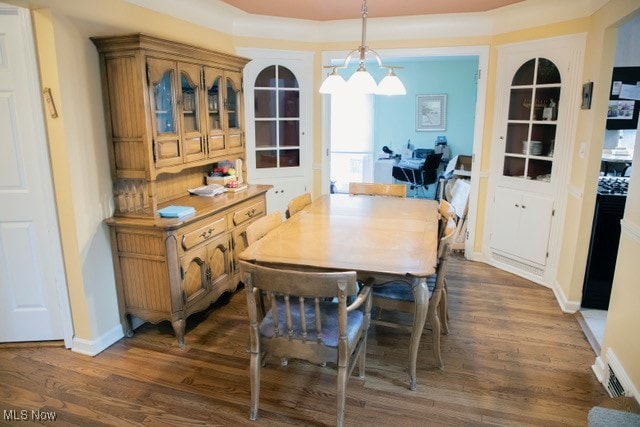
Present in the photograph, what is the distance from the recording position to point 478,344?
2.75 metres

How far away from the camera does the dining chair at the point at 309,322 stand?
1728 mm

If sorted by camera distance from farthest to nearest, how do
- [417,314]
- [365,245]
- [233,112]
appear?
[233,112]
[365,245]
[417,314]

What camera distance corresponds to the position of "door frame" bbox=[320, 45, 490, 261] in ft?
13.3

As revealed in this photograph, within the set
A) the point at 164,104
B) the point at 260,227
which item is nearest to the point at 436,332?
the point at 260,227

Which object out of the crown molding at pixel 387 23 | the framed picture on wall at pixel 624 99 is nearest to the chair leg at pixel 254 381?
the crown molding at pixel 387 23

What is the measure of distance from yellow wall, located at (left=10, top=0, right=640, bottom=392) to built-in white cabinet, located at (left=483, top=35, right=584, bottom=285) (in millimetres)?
197

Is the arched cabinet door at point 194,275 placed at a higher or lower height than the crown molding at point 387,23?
lower

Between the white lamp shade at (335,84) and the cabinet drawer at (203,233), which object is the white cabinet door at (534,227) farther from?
the cabinet drawer at (203,233)

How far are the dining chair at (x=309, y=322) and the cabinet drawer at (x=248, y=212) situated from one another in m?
1.23

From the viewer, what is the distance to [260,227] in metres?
2.49

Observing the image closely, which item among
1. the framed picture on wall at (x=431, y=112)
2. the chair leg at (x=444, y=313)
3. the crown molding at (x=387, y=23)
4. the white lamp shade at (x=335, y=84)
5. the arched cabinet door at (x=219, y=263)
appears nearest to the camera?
the white lamp shade at (x=335, y=84)

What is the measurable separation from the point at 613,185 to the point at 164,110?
3.35 metres

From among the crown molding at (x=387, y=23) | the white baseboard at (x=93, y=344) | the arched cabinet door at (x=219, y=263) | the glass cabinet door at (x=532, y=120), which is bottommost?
the white baseboard at (x=93, y=344)

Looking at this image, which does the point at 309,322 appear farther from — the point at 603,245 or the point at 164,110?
the point at 603,245
